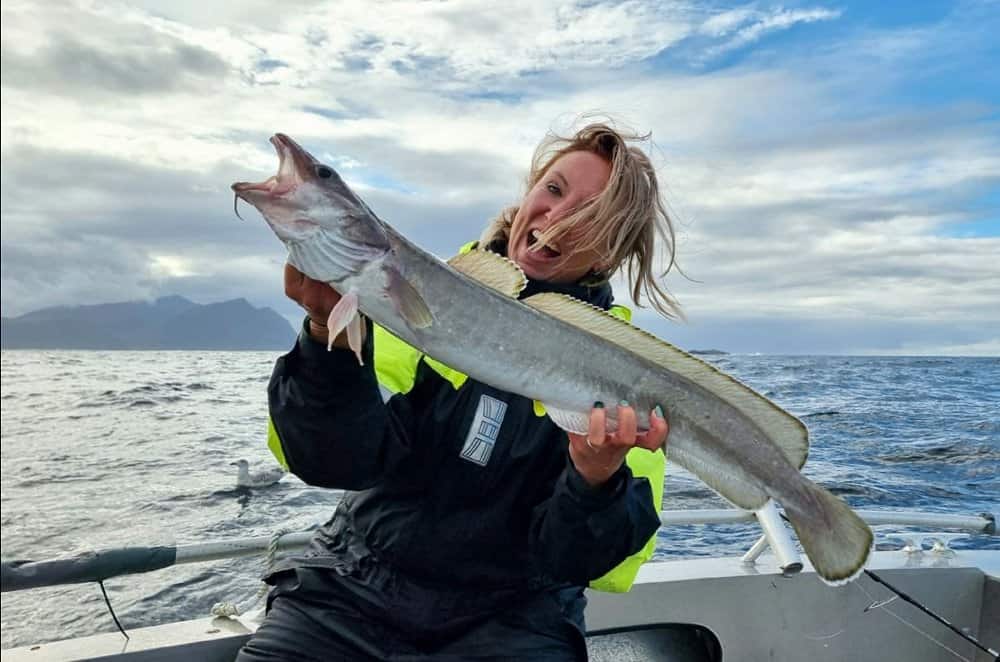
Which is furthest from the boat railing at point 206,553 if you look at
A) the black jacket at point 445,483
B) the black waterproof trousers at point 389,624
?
the black waterproof trousers at point 389,624

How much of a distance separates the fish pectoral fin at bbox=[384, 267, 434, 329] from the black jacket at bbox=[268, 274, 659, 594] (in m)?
0.38

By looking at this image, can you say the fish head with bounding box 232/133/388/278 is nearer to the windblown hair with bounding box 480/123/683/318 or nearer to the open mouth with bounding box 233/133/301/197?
the open mouth with bounding box 233/133/301/197

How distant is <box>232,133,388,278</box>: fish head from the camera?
7.06 feet

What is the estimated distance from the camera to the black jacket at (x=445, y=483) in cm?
275

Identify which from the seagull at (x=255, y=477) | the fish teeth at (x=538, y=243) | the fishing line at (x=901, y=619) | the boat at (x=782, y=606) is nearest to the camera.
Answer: the fish teeth at (x=538, y=243)

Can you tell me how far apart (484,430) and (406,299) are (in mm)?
918

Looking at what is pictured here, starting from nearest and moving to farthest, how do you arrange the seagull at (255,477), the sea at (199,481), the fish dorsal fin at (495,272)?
1. the fish dorsal fin at (495,272)
2. the sea at (199,481)
3. the seagull at (255,477)

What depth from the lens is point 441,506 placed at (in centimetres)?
300

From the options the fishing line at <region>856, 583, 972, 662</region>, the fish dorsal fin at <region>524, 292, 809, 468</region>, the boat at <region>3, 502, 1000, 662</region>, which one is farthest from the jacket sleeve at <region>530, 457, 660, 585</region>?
the fishing line at <region>856, 583, 972, 662</region>

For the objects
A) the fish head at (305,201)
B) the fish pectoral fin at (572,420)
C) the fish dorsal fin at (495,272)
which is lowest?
the fish pectoral fin at (572,420)

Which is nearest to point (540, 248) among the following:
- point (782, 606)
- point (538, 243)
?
point (538, 243)

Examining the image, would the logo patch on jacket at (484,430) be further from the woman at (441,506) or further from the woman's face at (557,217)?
the woman's face at (557,217)

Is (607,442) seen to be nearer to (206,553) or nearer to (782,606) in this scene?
(206,553)

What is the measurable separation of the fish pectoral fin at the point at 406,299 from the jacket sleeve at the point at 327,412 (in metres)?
0.35
